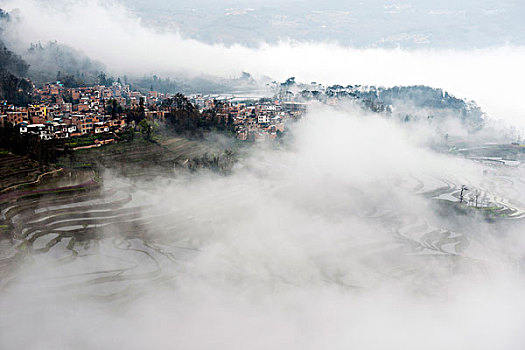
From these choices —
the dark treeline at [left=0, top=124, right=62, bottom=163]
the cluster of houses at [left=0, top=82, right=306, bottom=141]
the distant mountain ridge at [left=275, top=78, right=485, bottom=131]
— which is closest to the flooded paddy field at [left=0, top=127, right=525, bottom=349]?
the dark treeline at [left=0, top=124, right=62, bottom=163]

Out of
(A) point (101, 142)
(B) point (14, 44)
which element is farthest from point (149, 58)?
(A) point (101, 142)

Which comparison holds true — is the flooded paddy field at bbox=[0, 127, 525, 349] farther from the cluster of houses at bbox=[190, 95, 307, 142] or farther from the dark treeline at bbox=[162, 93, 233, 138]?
the cluster of houses at bbox=[190, 95, 307, 142]

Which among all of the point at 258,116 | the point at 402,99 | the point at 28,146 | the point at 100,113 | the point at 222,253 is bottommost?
the point at 222,253

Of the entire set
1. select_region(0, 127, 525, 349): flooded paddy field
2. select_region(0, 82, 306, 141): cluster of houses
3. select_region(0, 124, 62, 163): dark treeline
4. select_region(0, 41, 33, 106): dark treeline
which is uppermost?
select_region(0, 41, 33, 106): dark treeline

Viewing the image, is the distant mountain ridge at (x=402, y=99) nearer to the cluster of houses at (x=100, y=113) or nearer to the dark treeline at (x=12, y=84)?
the cluster of houses at (x=100, y=113)

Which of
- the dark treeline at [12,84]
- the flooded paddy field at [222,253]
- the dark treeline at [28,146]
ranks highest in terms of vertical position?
the dark treeline at [12,84]

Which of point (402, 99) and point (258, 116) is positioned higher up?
point (402, 99)

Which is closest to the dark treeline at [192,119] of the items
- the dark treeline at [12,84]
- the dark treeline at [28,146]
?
the dark treeline at [12,84]

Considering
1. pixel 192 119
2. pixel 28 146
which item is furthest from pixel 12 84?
pixel 192 119

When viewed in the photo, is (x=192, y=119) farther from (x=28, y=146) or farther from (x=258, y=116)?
(x=28, y=146)
